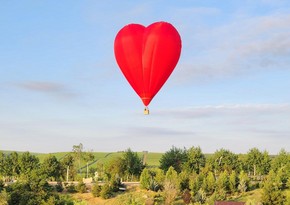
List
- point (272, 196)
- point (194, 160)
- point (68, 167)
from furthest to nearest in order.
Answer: point (194, 160) < point (68, 167) < point (272, 196)

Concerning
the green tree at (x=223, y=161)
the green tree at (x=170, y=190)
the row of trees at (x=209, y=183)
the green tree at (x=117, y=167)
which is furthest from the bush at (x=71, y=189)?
the green tree at (x=223, y=161)

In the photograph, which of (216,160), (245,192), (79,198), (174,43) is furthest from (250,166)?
(174,43)

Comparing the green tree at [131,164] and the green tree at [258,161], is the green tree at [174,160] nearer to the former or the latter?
the green tree at [131,164]

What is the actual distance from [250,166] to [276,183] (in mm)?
34591

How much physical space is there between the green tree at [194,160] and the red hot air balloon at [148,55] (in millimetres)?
57089

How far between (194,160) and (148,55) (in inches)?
2348

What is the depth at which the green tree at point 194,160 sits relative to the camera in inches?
3398

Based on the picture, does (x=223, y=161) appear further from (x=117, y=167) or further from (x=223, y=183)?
(x=223, y=183)

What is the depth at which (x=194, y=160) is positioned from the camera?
285 ft

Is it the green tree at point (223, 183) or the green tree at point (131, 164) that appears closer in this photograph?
the green tree at point (223, 183)

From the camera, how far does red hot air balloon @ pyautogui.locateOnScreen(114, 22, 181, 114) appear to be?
29.8 meters

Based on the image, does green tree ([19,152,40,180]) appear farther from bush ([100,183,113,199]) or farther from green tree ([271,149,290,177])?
green tree ([271,149,290,177])

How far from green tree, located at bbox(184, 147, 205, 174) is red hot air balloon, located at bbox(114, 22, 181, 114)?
187ft

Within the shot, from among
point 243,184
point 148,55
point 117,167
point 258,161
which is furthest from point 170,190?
point 258,161
